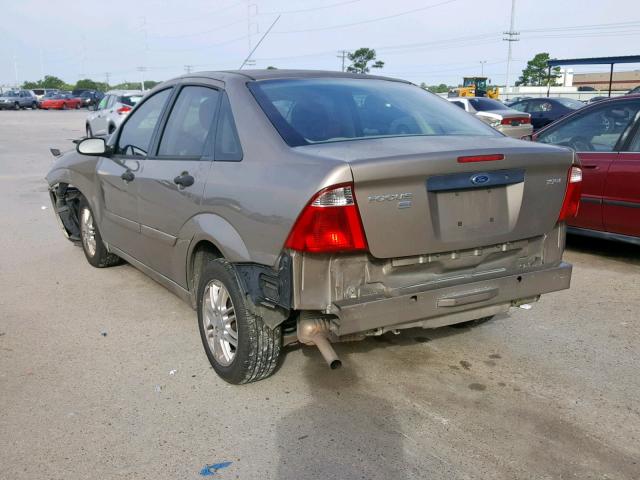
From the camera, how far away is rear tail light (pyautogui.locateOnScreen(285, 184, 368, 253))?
8.98ft

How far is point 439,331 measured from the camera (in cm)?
434

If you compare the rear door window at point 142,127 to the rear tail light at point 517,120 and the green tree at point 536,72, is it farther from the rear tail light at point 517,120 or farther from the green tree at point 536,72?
the green tree at point 536,72

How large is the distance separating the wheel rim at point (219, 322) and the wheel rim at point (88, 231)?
2.48 metres

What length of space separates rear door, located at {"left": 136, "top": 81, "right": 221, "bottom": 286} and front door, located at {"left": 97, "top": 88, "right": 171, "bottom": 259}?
0.16m

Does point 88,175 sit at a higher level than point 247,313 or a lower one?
higher

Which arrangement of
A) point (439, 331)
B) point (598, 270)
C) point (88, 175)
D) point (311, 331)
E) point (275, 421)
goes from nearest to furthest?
point (311, 331) → point (275, 421) → point (439, 331) → point (88, 175) → point (598, 270)

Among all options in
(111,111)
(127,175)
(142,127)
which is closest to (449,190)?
(127,175)

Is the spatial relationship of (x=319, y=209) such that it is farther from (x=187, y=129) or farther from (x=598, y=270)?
(x=598, y=270)

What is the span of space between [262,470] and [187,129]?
2.22 metres

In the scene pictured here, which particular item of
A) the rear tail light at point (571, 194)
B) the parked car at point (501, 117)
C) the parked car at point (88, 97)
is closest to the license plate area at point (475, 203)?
the rear tail light at point (571, 194)

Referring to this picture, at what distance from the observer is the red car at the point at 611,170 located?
561 centimetres

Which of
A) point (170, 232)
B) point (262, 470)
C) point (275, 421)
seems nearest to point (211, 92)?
point (170, 232)

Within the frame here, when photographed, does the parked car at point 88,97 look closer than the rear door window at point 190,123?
No

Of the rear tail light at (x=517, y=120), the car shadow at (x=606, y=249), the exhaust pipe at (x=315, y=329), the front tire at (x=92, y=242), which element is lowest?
the car shadow at (x=606, y=249)
